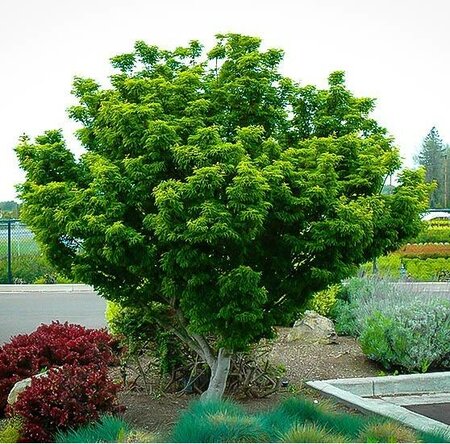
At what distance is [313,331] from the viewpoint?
36.4ft

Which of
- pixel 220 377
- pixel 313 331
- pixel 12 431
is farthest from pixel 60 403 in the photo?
pixel 313 331

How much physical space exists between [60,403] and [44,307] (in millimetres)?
11129

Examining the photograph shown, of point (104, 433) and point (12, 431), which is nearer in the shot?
point (104, 433)

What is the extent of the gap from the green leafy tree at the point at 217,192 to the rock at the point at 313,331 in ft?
10.6

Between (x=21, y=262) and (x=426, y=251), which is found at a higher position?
(x=426, y=251)

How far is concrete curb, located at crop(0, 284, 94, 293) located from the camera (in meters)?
20.7

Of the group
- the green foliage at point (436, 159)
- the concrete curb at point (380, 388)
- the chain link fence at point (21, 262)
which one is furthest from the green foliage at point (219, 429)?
the green foliage at point (436, 159)

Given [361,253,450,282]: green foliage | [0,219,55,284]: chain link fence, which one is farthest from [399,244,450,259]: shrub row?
[0,219,55,284]: chain link fence

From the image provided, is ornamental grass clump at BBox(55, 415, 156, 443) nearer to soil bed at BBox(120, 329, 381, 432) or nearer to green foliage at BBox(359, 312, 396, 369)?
soil bed at BBox(120, 329, 381, 432)

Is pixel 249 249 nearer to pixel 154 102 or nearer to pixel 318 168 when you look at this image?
pixel 318 168

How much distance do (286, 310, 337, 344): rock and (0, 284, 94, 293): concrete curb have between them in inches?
409

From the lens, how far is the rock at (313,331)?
11009mm

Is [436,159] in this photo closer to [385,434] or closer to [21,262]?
[21,262]

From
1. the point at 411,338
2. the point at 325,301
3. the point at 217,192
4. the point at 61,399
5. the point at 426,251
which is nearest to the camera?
the point at 217,192
